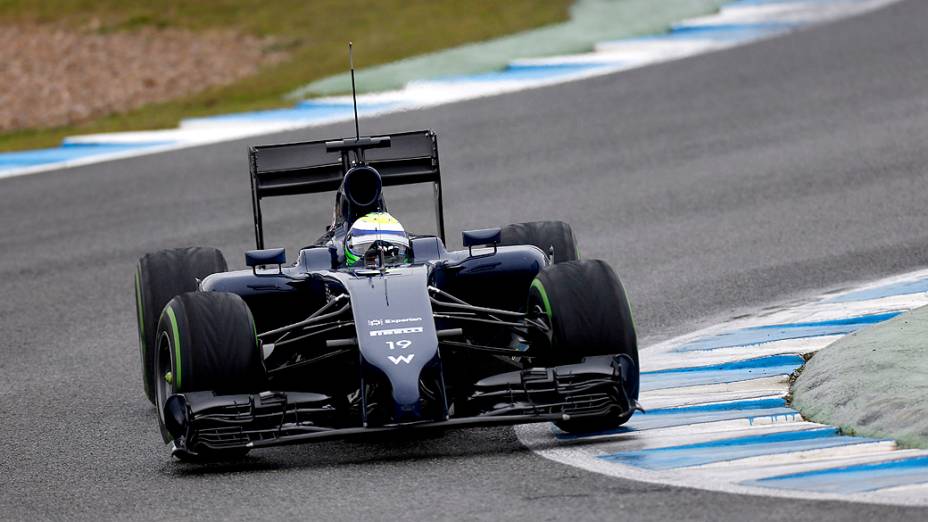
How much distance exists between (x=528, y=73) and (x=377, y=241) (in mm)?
11040

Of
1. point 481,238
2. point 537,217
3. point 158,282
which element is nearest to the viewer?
point 481,238

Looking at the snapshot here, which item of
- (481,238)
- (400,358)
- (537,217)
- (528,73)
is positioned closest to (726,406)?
(481,238)

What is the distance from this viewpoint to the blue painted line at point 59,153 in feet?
55.4

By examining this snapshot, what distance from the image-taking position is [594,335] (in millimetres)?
7105

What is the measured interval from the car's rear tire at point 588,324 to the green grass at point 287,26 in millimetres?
11531

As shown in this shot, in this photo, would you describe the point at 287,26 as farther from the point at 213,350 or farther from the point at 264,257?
the point at 213,350

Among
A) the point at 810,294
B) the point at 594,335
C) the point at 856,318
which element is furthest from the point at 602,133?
the point at 594,335

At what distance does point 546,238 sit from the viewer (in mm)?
8750

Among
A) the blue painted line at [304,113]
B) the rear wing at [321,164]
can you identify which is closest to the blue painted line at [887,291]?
the rear wing at [321,164]

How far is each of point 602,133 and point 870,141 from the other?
8.30 ft

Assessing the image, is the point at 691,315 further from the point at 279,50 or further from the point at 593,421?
the point at 279,50

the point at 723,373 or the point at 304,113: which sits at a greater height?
the point at 304,113

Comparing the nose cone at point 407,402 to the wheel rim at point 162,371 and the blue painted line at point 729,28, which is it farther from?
the blue painted line at point 729,28

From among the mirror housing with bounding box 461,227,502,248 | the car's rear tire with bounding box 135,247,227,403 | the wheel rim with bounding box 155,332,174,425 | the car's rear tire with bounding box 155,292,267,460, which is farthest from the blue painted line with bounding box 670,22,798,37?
the car's rear tire with bounding box 155,292,267,460
